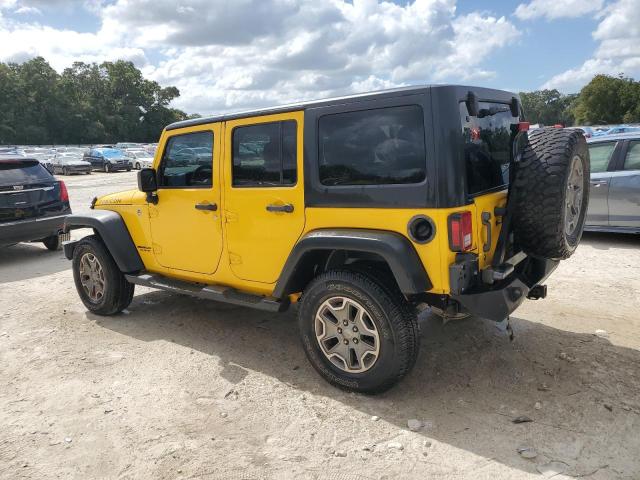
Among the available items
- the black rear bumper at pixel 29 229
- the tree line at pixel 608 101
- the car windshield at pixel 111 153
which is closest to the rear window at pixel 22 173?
the black rear bumper at pixel 29 229

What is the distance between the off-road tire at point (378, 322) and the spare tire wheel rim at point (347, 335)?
1.3 inches

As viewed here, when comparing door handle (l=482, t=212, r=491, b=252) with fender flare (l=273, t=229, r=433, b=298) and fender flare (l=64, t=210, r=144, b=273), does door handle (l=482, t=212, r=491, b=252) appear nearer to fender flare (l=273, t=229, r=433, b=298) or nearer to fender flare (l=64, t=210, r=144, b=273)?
fender flare (l=273, t=229, r=433, b=298)

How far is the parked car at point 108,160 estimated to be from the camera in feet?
107

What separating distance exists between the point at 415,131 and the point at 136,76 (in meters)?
103

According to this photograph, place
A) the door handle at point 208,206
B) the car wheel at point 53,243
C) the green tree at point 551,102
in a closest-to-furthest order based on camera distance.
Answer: the door handle at point 208,206, the car wheel at point 53,243, the green tree at point 551,102

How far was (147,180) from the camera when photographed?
4.52 meters

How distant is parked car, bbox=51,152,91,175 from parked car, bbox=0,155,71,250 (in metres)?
24.2

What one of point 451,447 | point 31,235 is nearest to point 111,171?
point 31,235

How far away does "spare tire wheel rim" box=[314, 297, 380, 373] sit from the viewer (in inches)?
Answer: 131

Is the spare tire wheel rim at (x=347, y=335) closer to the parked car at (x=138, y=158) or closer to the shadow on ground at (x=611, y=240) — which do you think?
the shadow on ground at (x=611, y=240)

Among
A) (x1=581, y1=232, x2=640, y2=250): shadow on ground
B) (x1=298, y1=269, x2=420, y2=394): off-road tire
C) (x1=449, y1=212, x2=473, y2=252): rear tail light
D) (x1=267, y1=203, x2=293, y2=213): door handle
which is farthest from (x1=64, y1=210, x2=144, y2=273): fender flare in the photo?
(x1=581, y1=232, x2=640, y2=250): shadow on ground

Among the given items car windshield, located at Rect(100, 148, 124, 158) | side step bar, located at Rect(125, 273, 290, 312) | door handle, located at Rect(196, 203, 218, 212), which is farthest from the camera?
car windshield, located at Rect(100, 148, 124, 158)

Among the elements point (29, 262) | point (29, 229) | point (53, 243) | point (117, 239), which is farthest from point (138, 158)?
point (117, 239)

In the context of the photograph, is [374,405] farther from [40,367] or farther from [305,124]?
[40,367]
